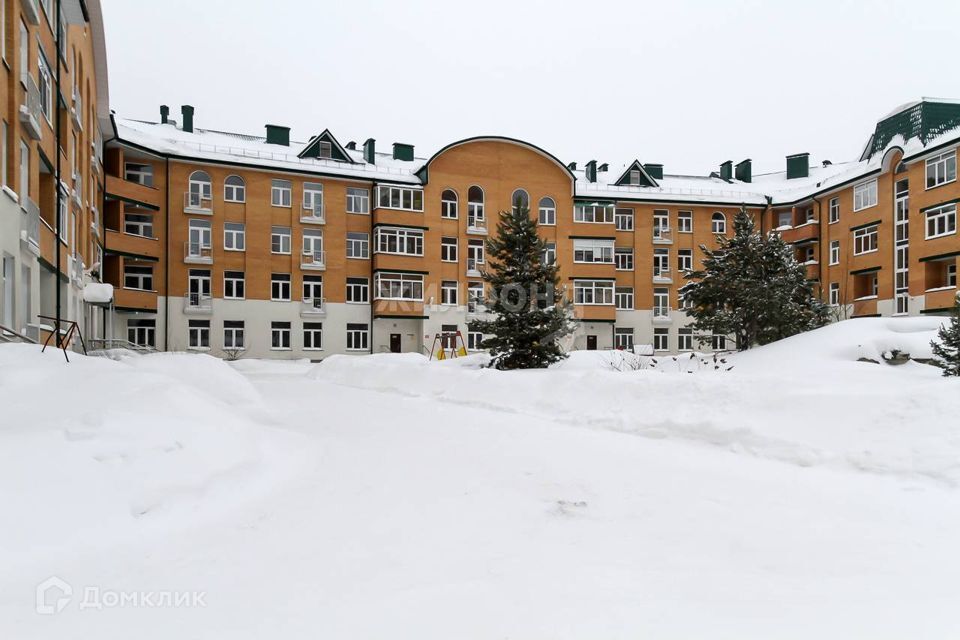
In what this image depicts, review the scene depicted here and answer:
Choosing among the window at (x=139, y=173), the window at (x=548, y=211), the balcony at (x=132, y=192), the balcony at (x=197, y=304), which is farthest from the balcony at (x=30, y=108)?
the window at (x=548, y=211)

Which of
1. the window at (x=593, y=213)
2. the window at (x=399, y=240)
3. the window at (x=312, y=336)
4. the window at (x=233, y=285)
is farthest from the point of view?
the window at (x=593, y=213)

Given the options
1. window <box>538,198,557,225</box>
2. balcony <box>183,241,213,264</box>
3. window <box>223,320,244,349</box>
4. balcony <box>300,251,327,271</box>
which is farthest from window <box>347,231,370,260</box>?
window <box>538,198,557,225</box>

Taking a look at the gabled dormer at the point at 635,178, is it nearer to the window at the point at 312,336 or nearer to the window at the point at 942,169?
the window at the point at 942,169

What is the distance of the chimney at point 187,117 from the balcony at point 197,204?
7.54 m

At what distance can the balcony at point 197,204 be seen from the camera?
34656 mm

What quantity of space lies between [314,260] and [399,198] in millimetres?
6384

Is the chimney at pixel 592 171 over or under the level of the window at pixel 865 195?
over

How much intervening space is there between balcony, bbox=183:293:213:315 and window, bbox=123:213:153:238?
4.19m

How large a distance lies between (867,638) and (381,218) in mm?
35619

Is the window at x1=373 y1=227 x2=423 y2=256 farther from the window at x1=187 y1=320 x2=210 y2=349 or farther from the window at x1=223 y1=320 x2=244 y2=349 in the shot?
the window at x1=187 y1=320 x2=210 y2=349

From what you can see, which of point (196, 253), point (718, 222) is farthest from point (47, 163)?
point (718, 222)

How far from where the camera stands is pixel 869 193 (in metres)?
35.5

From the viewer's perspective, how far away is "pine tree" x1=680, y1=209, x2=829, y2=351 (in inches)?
742

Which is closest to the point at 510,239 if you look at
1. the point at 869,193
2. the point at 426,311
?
the point at 426,311
